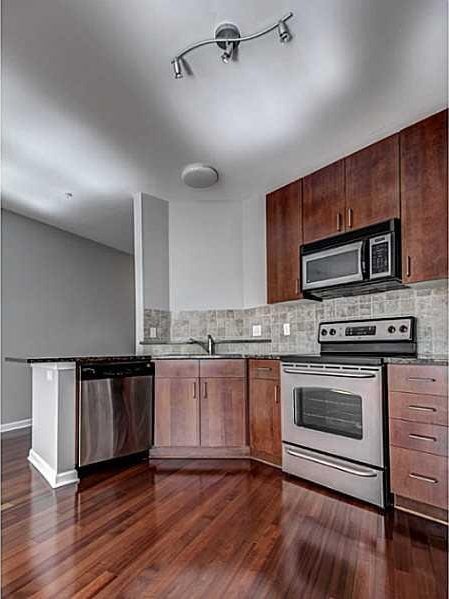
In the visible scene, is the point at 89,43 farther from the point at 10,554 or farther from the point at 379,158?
the point at 10,554

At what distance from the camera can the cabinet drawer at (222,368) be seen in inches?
132

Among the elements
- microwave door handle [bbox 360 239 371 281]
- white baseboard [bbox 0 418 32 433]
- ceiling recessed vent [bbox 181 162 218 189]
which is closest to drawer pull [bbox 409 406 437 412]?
microwave door handle [bbox 360 239 371 281]

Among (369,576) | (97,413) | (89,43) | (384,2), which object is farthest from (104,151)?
(369,576)

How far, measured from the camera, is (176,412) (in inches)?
134

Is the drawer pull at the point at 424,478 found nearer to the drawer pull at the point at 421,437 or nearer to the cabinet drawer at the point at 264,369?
the drawer pull at the point at 421,437

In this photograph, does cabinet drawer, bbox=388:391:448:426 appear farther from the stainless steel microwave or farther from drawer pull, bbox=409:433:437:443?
the stainless steel microwave

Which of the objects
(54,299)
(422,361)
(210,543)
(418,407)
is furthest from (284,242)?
(54,299)

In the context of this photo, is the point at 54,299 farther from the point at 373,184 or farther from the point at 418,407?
the point at 418,407

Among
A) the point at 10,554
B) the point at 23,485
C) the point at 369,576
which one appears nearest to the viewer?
the point at 369,576

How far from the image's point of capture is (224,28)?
1.96 m

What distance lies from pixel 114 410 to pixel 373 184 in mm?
2522

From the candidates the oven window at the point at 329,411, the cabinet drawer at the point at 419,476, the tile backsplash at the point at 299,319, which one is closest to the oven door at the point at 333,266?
the tile backsplash at the point at 299,319

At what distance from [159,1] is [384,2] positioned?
98 centimetres

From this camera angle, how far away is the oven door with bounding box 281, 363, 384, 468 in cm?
240
